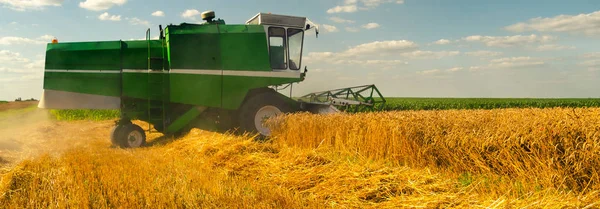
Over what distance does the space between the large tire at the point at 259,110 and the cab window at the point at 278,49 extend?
2.47 ft

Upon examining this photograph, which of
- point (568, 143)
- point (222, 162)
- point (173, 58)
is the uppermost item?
point (173, 58)

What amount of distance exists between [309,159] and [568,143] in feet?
11.1

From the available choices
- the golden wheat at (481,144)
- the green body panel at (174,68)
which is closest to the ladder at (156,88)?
the green body panel at (174,68)

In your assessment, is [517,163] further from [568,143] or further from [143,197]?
[143,197]

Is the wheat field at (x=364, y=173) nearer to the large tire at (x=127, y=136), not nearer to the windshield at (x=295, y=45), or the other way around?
the large tire at (x=127, y=136)

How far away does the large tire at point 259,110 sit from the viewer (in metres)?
11.0

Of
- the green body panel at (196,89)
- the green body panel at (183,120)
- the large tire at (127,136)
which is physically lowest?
the large tire at (127,136)

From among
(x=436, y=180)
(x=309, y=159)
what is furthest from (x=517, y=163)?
(x=309, y=159)

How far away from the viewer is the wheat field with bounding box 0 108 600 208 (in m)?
4.66

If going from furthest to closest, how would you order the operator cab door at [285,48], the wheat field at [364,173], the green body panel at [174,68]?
the operator cab door at [285,48], the green body panel at [174,68], the wheat field at [364,173]

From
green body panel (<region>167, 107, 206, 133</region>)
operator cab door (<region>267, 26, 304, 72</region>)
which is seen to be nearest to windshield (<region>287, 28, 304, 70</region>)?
operator cab door (<region>267, 26, 304, 72</region>)

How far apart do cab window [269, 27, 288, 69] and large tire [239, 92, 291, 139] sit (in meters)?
0.75

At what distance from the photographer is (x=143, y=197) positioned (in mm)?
4852

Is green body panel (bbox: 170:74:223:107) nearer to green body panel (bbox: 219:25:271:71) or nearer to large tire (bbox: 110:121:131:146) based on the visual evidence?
green body panel (bbox: 219:25:271:71)
